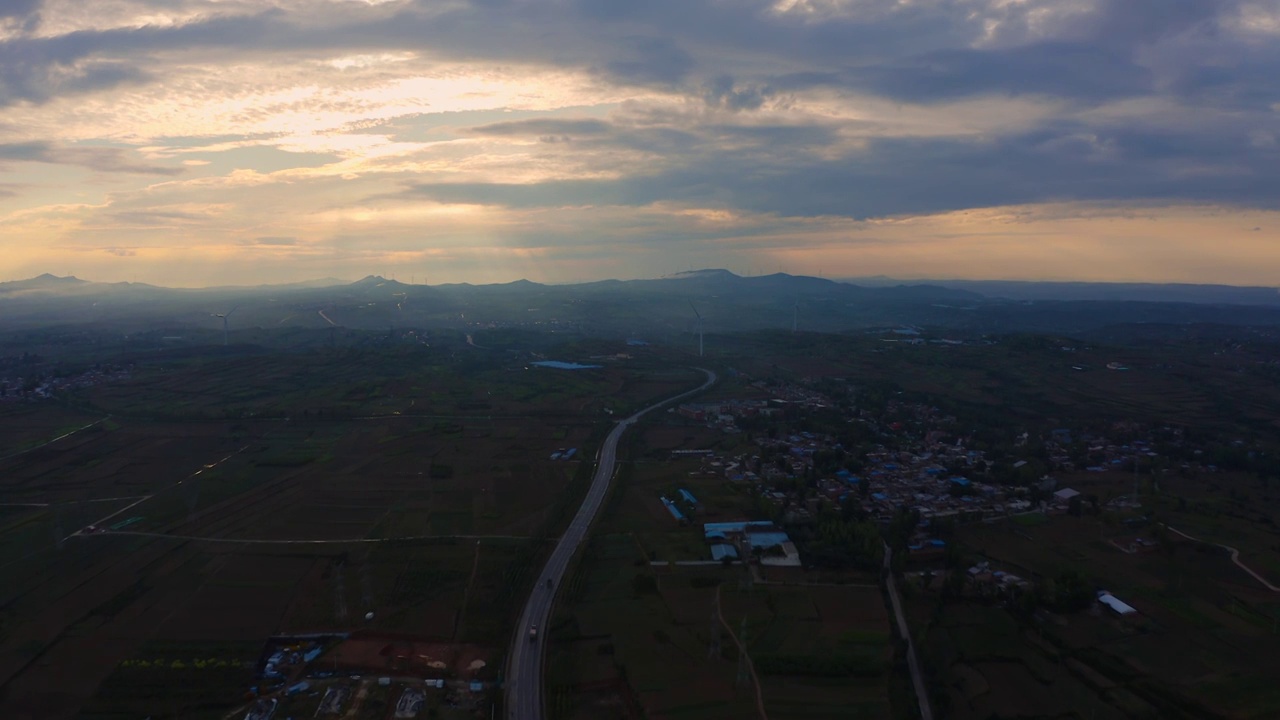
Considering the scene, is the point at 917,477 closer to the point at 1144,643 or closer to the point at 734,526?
the point at 734,526

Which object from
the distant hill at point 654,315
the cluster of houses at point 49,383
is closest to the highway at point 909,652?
the cluster of houses at point 49,383

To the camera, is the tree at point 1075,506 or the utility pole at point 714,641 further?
A: the tree at point 1075,506

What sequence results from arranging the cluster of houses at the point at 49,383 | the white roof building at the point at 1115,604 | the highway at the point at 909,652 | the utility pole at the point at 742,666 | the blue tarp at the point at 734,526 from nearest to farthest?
the highway at the point at 909,652 < the utility pole at the point at 742,666 < the white roof building at the point at 1115,604 < the blue tarp at the point at 734,526 < the cluster of houses at the point at 49,383

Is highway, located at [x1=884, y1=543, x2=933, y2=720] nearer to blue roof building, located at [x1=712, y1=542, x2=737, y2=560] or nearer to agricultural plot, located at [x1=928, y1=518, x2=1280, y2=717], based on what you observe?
agricultural plot, located at [x1=928, y1=518, x2=1280, y2=717]

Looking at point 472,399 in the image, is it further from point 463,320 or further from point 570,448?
point 463,320

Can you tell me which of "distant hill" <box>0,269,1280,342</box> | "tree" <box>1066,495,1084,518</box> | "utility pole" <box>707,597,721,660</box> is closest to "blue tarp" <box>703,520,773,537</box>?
"utility pole" <box>707,597,721,660</box>

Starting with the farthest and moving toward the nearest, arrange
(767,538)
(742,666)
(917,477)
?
(917,477) → (767,538) → (742,666)

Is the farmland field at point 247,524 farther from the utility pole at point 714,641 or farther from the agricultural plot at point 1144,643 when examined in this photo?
the agricultural plot at point 1144,643

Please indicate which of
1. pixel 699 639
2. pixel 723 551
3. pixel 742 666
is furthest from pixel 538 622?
pixel 723 551
